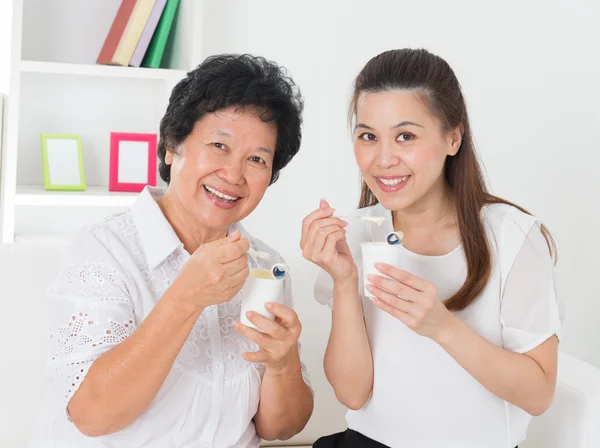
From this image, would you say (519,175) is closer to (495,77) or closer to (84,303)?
(495,77)

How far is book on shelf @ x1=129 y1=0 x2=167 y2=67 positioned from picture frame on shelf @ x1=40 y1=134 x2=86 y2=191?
1.26 feet

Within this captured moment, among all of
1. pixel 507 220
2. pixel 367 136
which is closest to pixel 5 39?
pixel 367 136

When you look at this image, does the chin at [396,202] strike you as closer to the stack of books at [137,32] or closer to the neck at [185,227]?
the neck at [185,227]

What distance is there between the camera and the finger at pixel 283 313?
60.7 inches

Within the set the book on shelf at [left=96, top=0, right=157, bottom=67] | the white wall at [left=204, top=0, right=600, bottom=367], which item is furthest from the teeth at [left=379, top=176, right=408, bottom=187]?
the book on shelf at [left=96, top=0, right=157, bottom=67]

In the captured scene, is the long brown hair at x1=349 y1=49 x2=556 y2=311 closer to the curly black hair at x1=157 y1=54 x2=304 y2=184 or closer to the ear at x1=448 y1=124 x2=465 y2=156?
the ear at x1=448 y1=124 x2=465 y2=156

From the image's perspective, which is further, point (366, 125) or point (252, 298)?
point (366, 125)

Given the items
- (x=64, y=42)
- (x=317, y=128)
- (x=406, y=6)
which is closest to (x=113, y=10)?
(x=64, y=42)

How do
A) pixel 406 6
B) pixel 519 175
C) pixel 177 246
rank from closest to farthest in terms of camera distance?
pixel 177 246 < pixel 519 175 < pixel 406 6

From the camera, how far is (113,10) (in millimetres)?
3422

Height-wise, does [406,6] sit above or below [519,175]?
above

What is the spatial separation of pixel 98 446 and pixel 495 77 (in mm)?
2439

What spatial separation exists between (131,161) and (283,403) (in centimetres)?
175

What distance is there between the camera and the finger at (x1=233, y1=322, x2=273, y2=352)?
1548 mm
